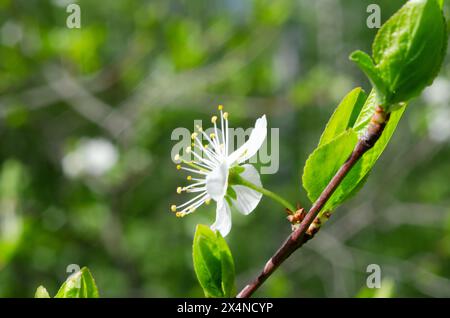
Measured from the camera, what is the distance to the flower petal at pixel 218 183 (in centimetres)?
65

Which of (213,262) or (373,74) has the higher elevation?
(373,74)

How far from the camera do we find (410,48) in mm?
483

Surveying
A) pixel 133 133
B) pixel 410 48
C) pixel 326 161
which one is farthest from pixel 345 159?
pixel 133 133

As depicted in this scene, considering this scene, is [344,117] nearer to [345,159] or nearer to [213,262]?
[345,159]

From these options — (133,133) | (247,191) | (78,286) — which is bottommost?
(78,286)

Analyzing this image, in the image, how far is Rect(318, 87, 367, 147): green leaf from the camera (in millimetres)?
570

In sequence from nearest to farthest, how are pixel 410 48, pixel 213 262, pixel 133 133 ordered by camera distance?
pixel 410 48 < pixel 213 262 < pixel 133 133

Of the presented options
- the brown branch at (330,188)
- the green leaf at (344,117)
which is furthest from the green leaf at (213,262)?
the green leaf at (344,117)

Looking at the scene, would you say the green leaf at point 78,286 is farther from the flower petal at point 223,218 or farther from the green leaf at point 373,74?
the green leaf at point 373,74

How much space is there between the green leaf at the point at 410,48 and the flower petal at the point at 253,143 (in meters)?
0.17

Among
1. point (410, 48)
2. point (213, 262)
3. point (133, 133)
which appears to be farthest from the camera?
point (133, 133)

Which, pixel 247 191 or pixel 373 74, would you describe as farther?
pixel 247 191

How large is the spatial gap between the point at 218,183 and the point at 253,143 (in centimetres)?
6
